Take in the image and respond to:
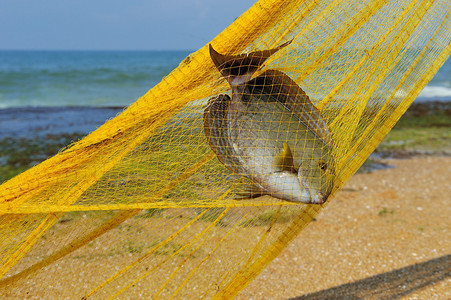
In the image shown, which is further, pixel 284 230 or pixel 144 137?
pixel 284 230

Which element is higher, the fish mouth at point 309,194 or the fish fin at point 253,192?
the fish fin at point 253,192

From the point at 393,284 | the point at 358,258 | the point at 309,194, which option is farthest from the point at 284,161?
the point at 358,258

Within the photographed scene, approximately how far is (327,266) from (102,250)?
2408 millimetres

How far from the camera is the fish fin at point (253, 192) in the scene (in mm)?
2334

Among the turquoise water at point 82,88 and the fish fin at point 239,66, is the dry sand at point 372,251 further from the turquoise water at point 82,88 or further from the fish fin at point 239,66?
the turquoise water at point 82,88

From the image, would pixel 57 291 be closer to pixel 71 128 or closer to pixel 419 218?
pixel 419 218

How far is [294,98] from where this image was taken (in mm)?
→ 2451

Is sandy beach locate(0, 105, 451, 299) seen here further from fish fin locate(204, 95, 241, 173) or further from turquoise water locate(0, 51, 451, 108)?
turquoise water locate(0, 51, 451, 108)

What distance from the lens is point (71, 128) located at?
44.1 ft

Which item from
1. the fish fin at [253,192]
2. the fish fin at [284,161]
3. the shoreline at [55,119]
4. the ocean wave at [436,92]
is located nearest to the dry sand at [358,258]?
the fish fin at [253,192]

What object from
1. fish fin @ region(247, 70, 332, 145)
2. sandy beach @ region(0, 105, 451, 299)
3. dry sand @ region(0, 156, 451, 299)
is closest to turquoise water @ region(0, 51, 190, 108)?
sandy beach @ region(0, 105, 451, 299)

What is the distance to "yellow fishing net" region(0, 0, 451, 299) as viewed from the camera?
8.02 feet

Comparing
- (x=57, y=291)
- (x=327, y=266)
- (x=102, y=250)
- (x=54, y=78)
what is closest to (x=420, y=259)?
(x=327, y=266)

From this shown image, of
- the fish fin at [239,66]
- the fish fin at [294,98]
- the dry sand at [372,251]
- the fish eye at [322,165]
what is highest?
the fish fin at [239,66]
